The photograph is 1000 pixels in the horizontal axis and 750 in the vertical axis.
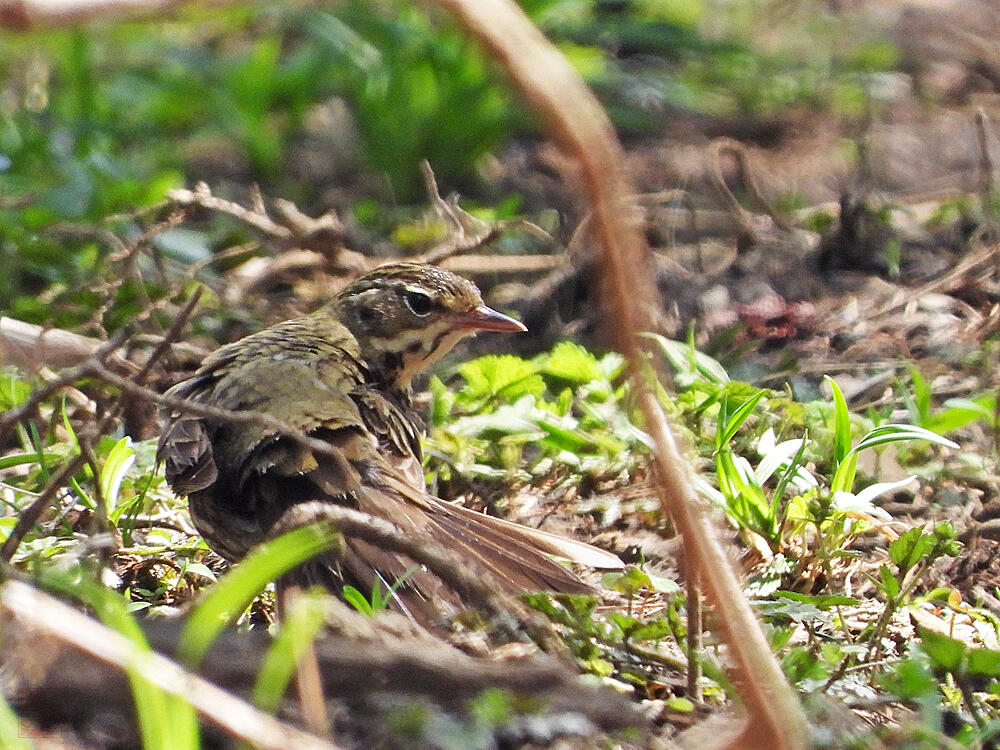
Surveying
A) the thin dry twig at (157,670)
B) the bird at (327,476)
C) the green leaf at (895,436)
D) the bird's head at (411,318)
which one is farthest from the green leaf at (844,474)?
the thin dry twig at (157,670)

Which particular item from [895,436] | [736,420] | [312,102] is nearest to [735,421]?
[736,420]

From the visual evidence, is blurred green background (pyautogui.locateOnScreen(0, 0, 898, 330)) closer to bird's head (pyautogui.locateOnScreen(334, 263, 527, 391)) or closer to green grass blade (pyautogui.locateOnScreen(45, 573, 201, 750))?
bird's head (pyautogui.locateOnScreen(334, 263, 527, 391))

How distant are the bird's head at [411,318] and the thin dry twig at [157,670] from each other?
10.1 feet

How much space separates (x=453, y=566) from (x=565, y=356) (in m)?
2.37

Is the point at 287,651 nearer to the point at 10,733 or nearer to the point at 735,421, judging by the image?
the point at 10,733

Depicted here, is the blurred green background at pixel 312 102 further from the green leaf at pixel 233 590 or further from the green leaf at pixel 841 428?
the green leaf at pixel 233 590

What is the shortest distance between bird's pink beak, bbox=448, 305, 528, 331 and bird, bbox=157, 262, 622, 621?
55 centimetres

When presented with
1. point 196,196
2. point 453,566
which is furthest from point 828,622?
point 196,196

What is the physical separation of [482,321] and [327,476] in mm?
1541

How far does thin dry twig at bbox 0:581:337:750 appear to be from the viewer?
243cm

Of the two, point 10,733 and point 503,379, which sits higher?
point 10,733

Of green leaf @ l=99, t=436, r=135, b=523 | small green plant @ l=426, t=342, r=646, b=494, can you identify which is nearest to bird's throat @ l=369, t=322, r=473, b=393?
small green plant @ l=426, t=342, r=646, b=494

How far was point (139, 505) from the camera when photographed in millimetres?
4641

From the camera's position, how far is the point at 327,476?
4332 millimetres
